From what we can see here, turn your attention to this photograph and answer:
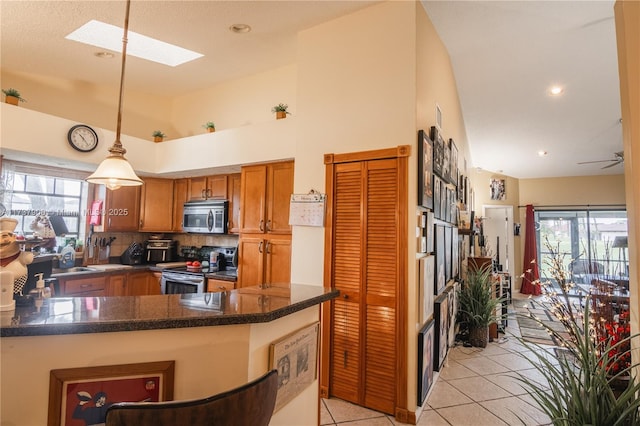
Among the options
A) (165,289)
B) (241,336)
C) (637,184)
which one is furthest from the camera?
(165,289)

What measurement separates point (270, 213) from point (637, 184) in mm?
2739

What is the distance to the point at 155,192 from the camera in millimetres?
4398

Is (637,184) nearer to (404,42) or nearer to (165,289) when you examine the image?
(404,42)

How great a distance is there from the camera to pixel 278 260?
3287mm

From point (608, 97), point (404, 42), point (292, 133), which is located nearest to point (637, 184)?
point (404, 42)

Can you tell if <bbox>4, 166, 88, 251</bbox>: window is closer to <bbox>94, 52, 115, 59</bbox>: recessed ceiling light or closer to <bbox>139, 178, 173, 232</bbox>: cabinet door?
<bbox>139, 178, 173, 232</bbox>: cabinet door

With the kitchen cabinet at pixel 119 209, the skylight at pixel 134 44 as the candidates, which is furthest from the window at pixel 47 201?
the skylight at pixel 134 44

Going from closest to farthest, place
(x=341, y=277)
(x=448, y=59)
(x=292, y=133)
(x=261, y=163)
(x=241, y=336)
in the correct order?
(x=241, y=336)
(x=341, y=277)
(x=292, y=133)
(x=261, y=163)
(x=448, y=59)

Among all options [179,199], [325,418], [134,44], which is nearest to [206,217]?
[179,199]

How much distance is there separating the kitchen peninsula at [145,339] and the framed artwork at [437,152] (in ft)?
6.26

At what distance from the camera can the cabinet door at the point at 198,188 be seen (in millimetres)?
4250

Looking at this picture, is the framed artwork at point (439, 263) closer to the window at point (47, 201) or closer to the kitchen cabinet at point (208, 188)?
the kitchen cabinet at point (208, 188)

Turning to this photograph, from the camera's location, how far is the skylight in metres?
3.01

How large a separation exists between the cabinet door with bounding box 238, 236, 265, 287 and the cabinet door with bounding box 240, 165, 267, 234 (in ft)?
0.39
